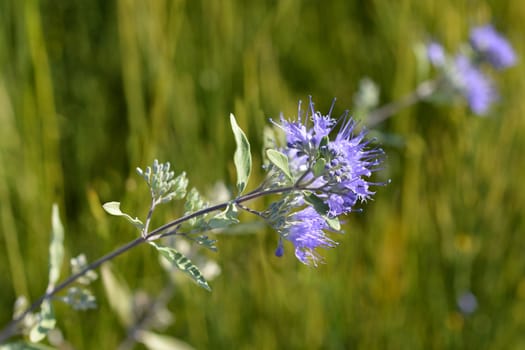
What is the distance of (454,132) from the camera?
7.53 feet

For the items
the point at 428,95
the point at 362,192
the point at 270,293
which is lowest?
the point at 362,192

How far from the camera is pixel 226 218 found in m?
0.74

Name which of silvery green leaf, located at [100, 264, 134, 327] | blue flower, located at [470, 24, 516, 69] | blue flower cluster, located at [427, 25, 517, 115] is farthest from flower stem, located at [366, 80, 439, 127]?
silvery green leaf, located at [100, 264, 134, 327]

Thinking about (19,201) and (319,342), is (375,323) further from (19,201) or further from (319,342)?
(19,201)

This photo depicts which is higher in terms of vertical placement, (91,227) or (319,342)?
(91,227)

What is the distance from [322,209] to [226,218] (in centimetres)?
12

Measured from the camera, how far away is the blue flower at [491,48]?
2023 millimetres

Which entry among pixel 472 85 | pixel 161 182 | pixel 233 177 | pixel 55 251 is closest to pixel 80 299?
pixel 55 251

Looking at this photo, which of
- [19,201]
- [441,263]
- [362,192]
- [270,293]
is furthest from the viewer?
[441,263]

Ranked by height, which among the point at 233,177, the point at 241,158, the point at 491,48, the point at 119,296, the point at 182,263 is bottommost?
the point at 182,263

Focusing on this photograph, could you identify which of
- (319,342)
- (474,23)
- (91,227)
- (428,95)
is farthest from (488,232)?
(91,227)

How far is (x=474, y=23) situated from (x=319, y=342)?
147 centimetres

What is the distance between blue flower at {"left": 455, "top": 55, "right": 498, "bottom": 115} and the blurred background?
95 millimetres

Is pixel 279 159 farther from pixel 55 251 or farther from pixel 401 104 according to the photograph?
pixel 401 104
